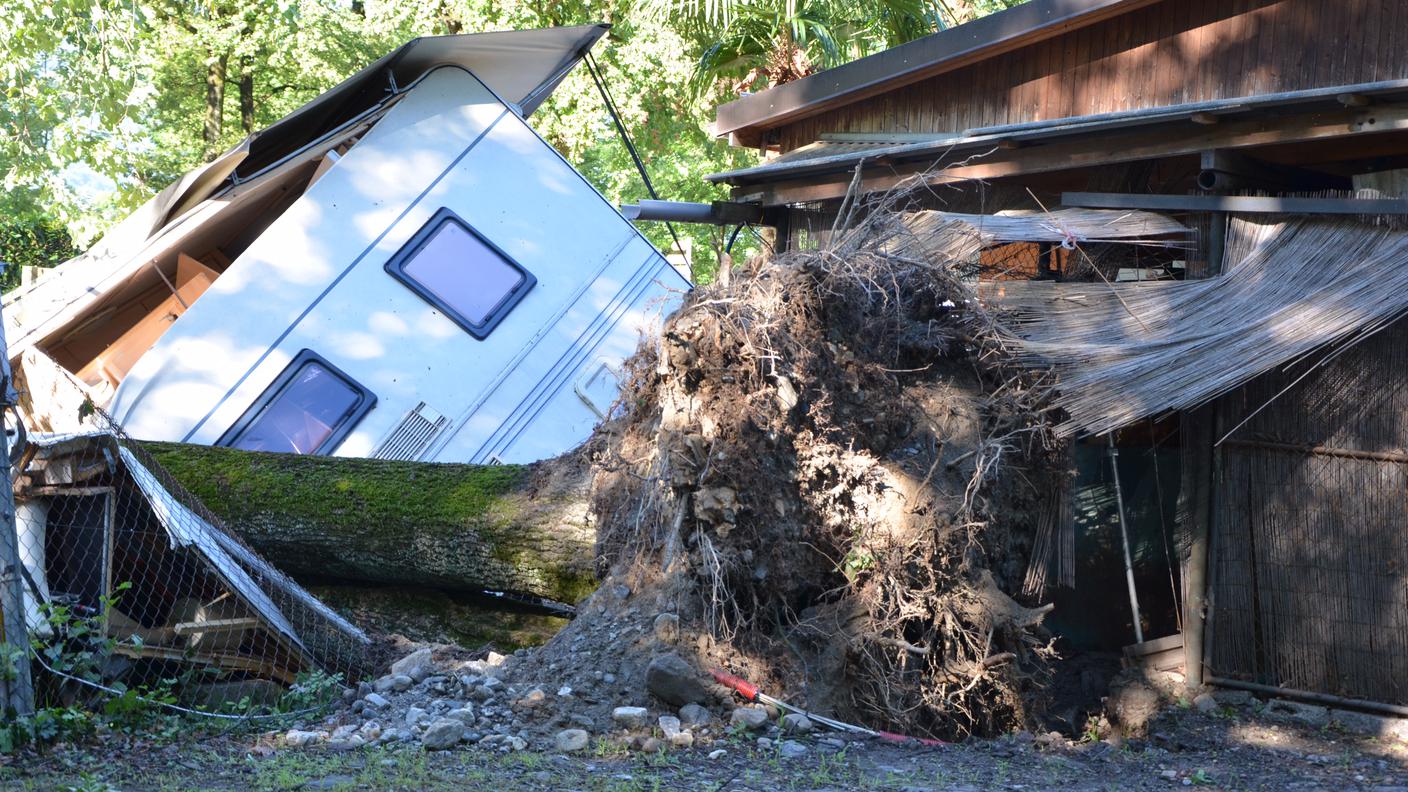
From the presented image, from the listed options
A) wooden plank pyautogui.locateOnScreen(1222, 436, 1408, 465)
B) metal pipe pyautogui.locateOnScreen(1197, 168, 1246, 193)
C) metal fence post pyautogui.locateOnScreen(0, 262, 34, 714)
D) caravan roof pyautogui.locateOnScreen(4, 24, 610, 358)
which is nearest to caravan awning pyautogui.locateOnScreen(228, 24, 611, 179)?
caravan roof pyautogui.locateOnScreen(4, 24, 610, 358)

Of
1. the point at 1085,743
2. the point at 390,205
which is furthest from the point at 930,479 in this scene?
the point at 390,205

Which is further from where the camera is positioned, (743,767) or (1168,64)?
(1168,64)

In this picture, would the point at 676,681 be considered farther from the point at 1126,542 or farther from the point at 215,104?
the point at 215,104

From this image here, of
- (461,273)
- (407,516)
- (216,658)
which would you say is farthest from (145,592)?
(461,273)

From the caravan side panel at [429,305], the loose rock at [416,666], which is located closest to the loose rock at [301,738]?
the loose rock at [416,666]

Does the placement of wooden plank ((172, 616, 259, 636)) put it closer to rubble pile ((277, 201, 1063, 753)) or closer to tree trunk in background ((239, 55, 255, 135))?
rubble pile ((277, 201, 1063, 753))

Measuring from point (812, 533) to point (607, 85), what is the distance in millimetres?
15641

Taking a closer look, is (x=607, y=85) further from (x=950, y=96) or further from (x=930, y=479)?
(x=930, y=479)

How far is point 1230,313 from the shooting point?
7.00 meters

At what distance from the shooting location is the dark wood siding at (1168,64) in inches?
302

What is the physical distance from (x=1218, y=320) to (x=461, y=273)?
20.7 feet

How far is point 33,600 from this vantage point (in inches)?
243

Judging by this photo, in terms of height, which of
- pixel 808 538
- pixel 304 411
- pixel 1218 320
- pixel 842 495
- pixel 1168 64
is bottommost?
pixel 808 538

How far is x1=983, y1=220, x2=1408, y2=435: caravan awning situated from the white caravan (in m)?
3.69
